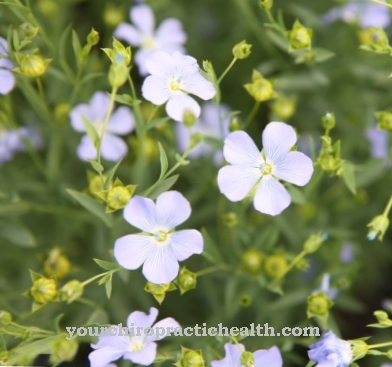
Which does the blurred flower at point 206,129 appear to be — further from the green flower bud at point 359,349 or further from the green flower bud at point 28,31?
the green flower bud at point 359,349

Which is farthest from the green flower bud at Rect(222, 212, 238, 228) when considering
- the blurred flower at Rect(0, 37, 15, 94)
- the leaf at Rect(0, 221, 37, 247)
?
the blurred flower at Rect(0, 37, 15, 94)

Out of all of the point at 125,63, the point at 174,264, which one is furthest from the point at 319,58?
the point at 174,264

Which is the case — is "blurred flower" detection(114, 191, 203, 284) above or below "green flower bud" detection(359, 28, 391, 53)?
below

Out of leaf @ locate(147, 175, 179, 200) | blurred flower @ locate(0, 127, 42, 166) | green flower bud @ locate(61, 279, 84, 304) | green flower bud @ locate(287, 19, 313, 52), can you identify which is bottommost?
green flower bud @ locate(61, 279, 84, 304)

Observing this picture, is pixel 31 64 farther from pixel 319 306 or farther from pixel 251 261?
pixel 319 306

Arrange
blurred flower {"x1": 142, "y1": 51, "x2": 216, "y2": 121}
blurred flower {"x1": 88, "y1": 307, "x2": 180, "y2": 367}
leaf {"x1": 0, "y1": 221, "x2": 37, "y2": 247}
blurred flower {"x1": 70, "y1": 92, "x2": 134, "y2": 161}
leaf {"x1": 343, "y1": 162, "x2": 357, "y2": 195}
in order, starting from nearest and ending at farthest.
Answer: blurred flower {"x1": 88, "y1": 307, "x2": 180, "y2": 367}
blurred flower {"x1": 142, "y1": 51, "x2": 216, "y2": 121}
leaf {"x1": 343, "y1": 162, "x2": 357, "y2": 195}
leaf {"x1": 0, "y1": 221, "x2": 37, "y2": 247}
blurred flower {"x1": 70, "y1": 92, "x2": 134, "y2": 161}

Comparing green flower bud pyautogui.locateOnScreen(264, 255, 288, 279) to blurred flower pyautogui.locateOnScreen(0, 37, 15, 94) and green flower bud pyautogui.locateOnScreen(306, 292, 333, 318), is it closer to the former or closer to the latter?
green flower bud pyautogui.locateOnScreen(306, 292, 333, 318)

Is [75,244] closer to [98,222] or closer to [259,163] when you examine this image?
[98,222]

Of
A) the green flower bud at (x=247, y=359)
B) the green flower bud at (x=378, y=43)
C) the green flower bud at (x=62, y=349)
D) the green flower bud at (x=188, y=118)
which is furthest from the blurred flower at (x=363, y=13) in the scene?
the green flower bud at (x=62, y=349)
